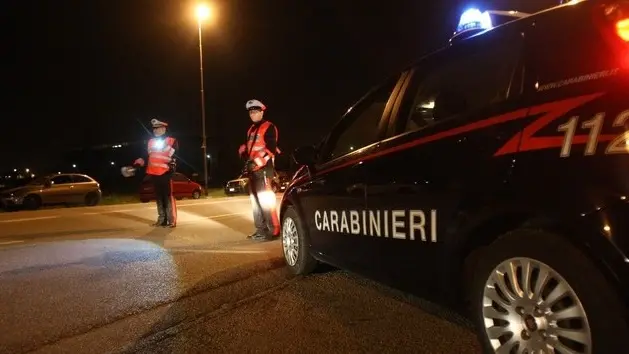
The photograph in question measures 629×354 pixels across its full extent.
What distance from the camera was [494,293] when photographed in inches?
106

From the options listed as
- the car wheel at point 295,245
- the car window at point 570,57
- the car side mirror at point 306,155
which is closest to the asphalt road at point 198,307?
the car wheel at point 295,245

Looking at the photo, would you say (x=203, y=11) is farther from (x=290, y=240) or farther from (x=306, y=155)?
(x=306, y=155)

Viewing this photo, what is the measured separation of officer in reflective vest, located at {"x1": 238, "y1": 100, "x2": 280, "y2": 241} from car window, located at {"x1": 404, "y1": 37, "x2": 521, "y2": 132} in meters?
3.99

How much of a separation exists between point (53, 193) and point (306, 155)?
17.5 m

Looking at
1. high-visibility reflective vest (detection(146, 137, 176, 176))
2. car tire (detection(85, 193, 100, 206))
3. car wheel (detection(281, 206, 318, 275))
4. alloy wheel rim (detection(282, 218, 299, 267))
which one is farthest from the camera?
car tire (detection(85, 193, 100, 206))

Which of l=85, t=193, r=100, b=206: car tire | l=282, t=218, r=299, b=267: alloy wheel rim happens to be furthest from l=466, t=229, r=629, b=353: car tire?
l=85, t=193, r=100, b=206: car tire

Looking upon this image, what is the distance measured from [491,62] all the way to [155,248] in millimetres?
5348

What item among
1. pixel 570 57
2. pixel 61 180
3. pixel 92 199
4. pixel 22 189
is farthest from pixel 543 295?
pixel 92 199

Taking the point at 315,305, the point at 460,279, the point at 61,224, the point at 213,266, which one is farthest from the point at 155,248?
the point at 460,279

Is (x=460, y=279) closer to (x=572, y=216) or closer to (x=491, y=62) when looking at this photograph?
(x=572, y=216)

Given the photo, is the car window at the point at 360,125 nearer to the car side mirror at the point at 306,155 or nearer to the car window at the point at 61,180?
the car side mirror at the point at 306,155

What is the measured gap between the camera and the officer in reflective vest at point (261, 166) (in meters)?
7.47

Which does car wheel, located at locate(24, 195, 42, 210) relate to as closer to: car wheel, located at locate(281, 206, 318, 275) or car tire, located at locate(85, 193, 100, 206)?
car tire, located at locate(85, 193, 100, 206)

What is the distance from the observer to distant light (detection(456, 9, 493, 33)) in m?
3.40
